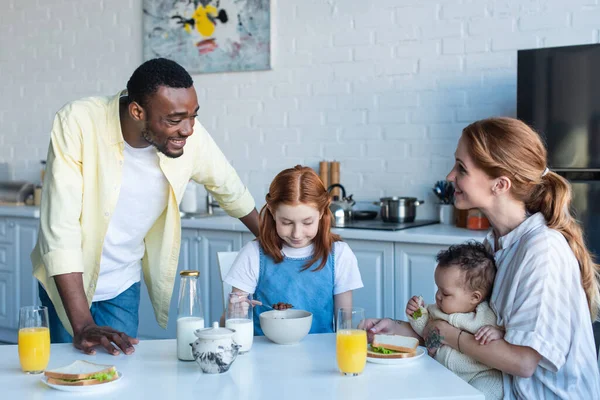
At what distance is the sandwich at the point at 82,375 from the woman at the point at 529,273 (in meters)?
0.79

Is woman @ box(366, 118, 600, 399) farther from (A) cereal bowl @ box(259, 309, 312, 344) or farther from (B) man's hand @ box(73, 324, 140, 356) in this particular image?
(B) man's hand @ box(73, 324, 140, 356)

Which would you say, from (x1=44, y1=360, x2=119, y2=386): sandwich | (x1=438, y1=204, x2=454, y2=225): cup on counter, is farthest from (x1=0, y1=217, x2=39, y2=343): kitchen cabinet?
(x1=44, y1=360, x2=119, y2=386): sandwich

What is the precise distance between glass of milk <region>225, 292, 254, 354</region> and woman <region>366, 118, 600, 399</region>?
0.45 metres

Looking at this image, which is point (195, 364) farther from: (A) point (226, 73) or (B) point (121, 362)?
(A) point (226, 73)

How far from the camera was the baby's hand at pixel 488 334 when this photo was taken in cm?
170

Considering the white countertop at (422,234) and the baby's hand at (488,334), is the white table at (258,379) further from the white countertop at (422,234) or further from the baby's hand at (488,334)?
the white countertop at (422,234)

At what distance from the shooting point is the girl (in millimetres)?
2238

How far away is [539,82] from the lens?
3.20m

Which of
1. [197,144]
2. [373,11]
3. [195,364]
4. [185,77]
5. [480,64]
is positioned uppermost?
[373,11]

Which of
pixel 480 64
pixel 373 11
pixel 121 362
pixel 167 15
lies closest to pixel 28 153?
pixel 167 15

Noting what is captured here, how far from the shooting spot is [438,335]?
1819 mm

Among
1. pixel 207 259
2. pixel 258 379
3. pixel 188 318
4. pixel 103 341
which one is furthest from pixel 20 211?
pixel 258 379

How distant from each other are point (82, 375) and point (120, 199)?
2.61 feet

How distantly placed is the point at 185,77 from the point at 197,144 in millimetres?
372
